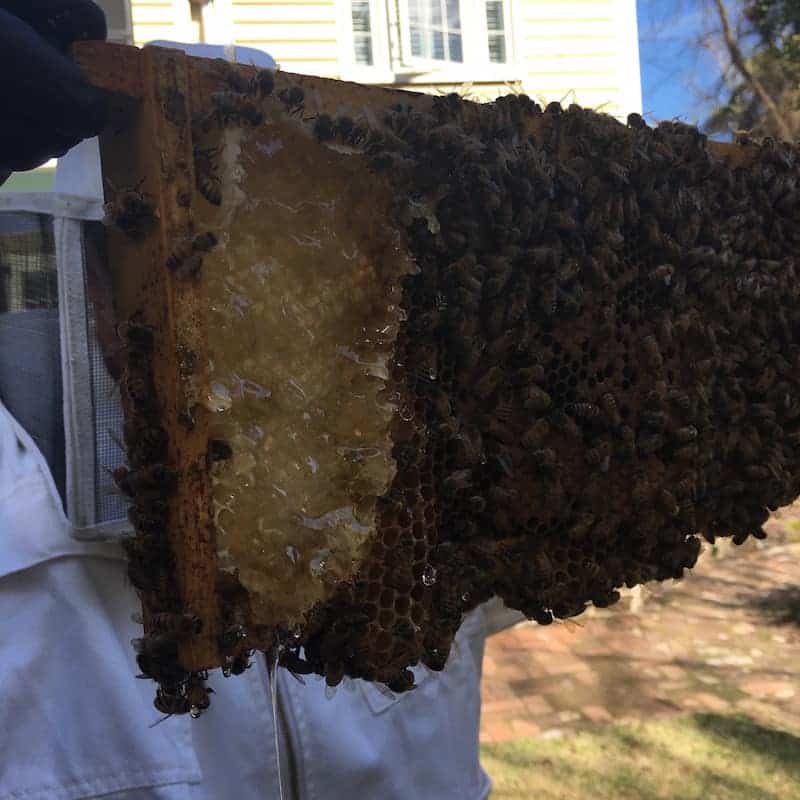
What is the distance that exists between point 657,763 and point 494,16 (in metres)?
5.19

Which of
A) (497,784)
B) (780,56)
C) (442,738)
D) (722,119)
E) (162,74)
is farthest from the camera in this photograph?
(722,119)

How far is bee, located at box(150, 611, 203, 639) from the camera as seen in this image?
1058 millimetres

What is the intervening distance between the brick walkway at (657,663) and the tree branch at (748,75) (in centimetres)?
429

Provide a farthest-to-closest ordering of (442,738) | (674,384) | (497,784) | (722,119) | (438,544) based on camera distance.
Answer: (722,119) < (497,784) < (442,738) < (674,384) < (438,544)

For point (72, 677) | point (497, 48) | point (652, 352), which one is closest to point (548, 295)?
point (652, 352)

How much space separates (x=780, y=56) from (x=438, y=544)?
348 inches

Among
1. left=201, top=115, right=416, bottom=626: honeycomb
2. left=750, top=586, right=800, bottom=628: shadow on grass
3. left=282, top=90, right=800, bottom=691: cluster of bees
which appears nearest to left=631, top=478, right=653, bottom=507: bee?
left=282, top=90, right=800, bottom=691: cluster of bees

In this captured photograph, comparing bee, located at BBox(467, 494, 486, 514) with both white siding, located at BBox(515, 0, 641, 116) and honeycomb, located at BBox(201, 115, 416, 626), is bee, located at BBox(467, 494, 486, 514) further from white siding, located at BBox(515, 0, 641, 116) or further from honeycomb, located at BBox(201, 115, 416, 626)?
white siding, located at BBox(515, 0, 641, 116)

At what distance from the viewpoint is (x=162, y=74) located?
1041 mm

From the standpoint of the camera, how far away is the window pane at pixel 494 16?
6.21 m

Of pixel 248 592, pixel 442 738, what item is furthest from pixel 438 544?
pixel 442 738

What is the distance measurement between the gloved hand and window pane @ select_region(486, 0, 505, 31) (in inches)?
225

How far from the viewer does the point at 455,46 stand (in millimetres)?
6145

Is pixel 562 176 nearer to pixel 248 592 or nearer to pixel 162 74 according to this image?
pixel 162 74
